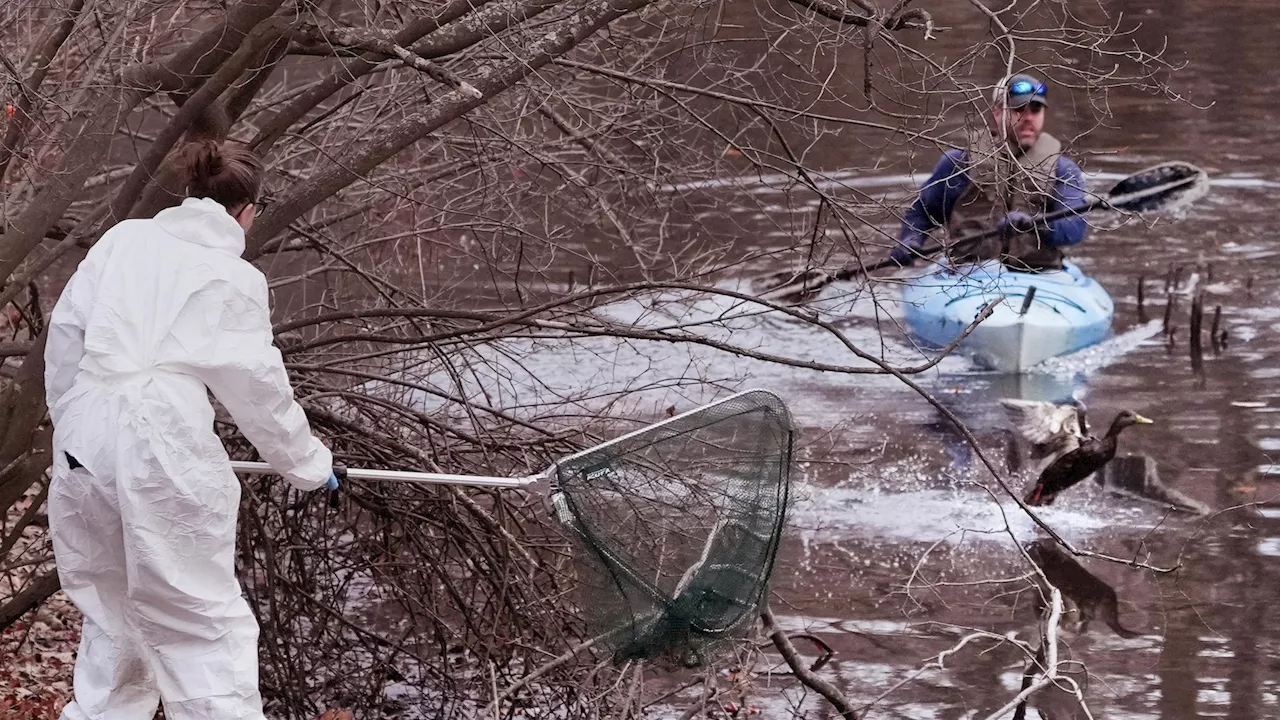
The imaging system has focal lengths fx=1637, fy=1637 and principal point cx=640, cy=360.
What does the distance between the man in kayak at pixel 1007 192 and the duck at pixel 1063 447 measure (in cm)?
87

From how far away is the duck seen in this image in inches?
327

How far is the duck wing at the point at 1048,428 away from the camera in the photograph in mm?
8481

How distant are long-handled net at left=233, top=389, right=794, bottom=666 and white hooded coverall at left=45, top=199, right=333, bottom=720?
50 centimetres

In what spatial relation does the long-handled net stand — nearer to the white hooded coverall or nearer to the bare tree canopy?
the bare tree canopy

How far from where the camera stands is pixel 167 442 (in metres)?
3.85

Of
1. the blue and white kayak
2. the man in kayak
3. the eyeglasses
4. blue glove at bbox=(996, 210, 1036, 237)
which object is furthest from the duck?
the eyeglasses

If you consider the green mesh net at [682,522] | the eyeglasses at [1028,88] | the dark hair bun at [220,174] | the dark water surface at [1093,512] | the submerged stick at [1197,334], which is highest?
the eyeglasses at [1028,88]

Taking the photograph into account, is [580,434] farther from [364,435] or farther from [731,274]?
[731,274]

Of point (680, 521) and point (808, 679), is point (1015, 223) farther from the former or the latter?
point (680, 521)

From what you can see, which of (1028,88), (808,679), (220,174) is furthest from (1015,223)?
(220,174)

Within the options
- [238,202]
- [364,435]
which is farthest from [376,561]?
[238,202]

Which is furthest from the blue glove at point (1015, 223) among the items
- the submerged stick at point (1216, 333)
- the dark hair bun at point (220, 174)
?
the dark hair bun at point (220, 174)

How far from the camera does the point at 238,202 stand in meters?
4.05

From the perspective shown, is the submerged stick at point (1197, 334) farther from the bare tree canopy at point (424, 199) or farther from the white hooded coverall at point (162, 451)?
the white hooded coverall at point (162, 451)
